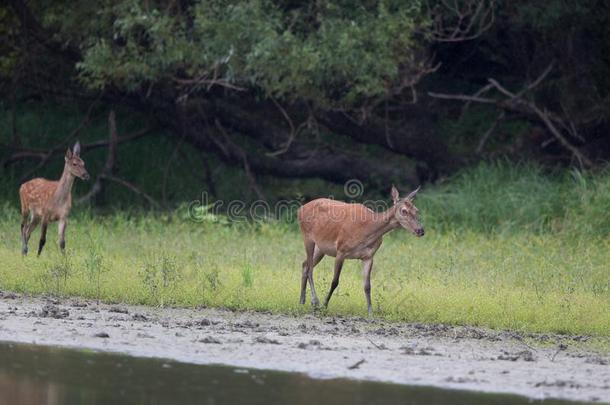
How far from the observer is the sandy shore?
28.9 ft

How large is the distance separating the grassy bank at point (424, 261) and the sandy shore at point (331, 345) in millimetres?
432

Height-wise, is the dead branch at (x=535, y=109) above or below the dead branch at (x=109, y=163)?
above

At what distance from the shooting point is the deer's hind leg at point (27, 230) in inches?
565

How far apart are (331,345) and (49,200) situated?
19.2 ft

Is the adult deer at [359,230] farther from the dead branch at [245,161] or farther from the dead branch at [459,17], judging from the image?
the dead branch at [245,161]

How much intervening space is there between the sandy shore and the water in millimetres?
219

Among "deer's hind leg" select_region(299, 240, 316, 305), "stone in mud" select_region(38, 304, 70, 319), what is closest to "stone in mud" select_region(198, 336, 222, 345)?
"stone in mud" select_region(38, 304, 70, 319)

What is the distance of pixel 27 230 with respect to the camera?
Result: 1484 cm

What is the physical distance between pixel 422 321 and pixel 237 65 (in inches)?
257

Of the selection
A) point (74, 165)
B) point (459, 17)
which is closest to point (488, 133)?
point (459, 17)

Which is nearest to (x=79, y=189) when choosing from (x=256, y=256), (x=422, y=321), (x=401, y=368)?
(x=256, y=256)

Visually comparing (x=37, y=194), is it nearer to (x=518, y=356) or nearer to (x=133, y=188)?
(x=133, y=188)

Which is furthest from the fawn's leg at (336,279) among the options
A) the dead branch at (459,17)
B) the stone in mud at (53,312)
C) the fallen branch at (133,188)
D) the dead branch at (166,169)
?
the dead branch at (166,169)

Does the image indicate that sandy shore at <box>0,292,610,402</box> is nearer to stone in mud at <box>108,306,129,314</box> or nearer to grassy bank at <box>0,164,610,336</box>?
stone in mud at <box>108,306,129,314</box>
